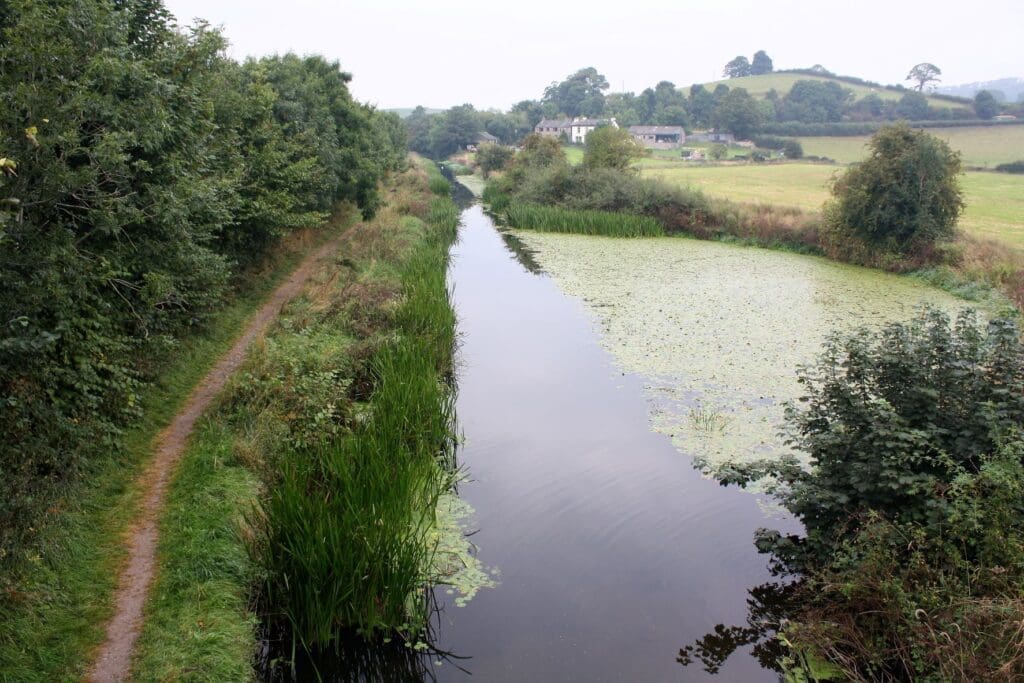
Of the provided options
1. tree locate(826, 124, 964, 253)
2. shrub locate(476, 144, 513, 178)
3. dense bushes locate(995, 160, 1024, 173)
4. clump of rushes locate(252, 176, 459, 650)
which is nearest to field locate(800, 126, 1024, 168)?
dense bushes locate(995, 160, 1024, 173)

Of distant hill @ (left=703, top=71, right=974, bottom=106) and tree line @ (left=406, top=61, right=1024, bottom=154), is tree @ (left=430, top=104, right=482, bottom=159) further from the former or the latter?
distant hill @ (left=703, top=71, right=974, bottom=106)

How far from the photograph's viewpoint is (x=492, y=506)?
8.55 metres

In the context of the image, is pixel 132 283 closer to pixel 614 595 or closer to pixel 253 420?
pixel 253 420

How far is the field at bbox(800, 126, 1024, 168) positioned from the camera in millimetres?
51969

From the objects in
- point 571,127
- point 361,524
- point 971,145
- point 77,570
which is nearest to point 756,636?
point 361,524

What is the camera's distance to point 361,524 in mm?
5883

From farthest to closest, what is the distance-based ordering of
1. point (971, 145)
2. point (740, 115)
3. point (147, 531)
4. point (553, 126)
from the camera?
1. point (553, 126)
2. point (740, 115)
3. point (971, 145)
4. point (147, 531)

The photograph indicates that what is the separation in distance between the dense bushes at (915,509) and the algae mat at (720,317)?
0.83 metres

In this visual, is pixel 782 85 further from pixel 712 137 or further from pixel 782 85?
pixel 712 137

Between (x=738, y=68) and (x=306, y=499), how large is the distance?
19397cm

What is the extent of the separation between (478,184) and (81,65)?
186ft

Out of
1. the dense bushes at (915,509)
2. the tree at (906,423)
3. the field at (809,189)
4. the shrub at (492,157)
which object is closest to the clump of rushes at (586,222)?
the field at (809,189)

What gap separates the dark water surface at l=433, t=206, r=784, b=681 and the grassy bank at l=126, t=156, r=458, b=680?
2.32 feet

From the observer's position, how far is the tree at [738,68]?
6919 inches
